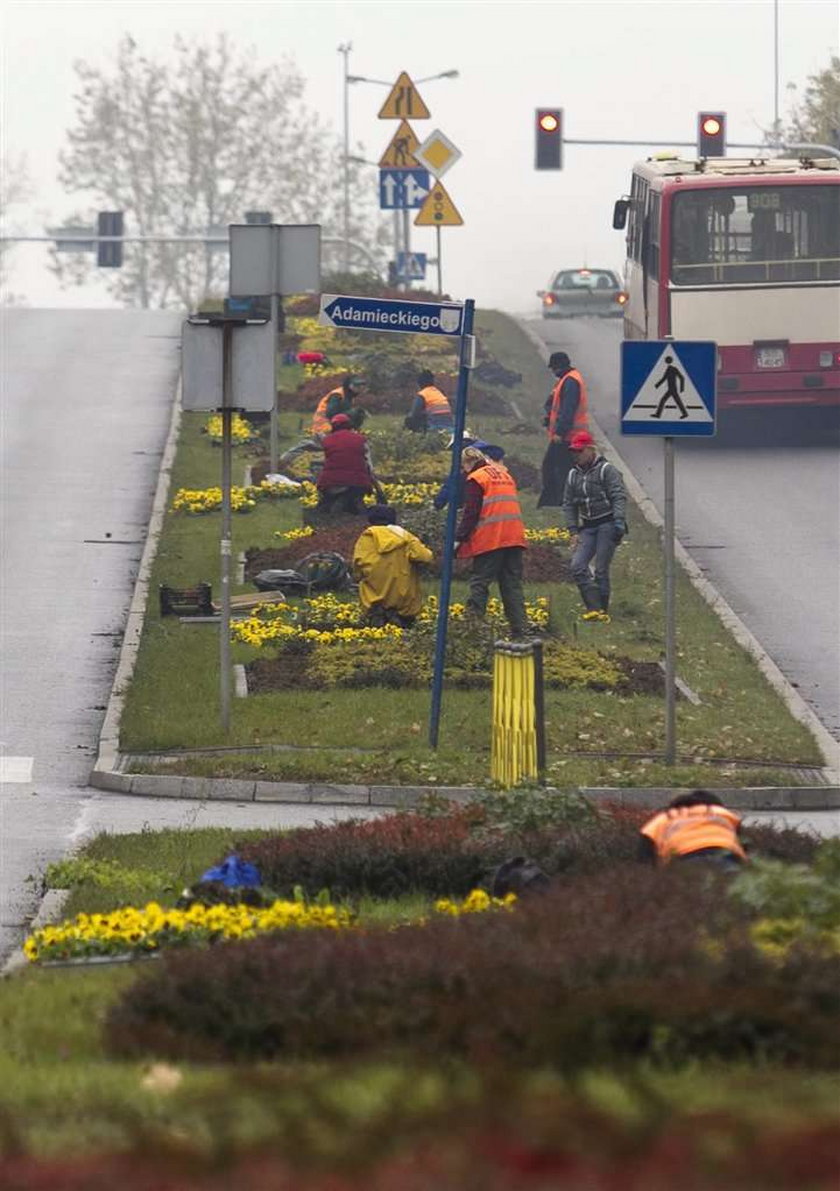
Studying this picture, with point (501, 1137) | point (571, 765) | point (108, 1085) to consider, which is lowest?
point (571, 765)

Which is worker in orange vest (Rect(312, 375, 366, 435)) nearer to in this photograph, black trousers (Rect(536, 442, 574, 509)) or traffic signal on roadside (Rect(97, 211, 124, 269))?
black trousers (Rect(536, 442, 574, 509))

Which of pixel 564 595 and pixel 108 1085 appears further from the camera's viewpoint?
pixel 564 595

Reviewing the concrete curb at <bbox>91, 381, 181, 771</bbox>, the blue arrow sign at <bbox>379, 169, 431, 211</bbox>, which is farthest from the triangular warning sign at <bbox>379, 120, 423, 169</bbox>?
the concrete curb at <bbox>91, 381, 181, 771</bbox>

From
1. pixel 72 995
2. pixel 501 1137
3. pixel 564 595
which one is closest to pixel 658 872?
pixel 72 995

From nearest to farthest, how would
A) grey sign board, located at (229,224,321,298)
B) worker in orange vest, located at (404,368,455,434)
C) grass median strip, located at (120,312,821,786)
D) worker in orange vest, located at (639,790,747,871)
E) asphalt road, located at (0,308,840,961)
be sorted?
worker in orange vest, located at (639,790,747,871) → asphalt road, located at (0,308,840,961) → grass median strip, located at (120,312,821,786) → grey sign board, located at (229,224,321,298) → worker in orange vest, located at (404,368,455,434)

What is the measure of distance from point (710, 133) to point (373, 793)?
28544 millimetres

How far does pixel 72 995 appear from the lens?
940 centimetres

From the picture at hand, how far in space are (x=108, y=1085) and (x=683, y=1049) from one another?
166cm

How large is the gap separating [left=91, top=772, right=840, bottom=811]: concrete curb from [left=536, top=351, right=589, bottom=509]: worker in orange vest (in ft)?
38.3

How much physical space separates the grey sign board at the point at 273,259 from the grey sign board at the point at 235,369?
7.29 metres

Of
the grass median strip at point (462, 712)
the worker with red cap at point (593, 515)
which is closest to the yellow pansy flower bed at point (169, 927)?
the grass median strip at point (462, 712)

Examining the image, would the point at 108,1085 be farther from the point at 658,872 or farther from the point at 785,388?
the point at 785,388

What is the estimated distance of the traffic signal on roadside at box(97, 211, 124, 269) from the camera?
240 ft

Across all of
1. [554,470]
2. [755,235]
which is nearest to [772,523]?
[554,470]
